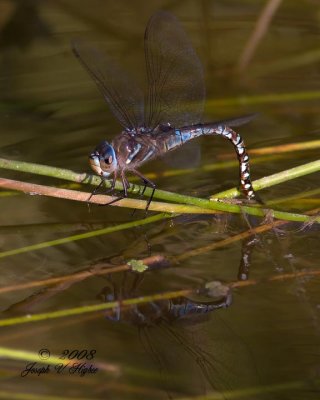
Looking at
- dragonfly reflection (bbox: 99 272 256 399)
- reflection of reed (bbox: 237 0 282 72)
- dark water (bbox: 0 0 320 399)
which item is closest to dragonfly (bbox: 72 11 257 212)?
dark water (bbox: 0 0 320 399)

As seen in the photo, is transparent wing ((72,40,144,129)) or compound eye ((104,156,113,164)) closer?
compound eye ((104,156,113,164))

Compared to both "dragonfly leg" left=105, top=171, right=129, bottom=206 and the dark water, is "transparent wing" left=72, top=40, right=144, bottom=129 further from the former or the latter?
the dark water

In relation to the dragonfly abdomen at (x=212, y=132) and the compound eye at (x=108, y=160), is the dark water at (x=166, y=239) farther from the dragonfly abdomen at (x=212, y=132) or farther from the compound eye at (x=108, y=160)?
the compound eye at (x=108, y=160)

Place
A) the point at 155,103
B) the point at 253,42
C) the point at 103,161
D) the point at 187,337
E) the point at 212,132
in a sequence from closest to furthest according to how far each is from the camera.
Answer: the point at 187,337, the point at 103,161, the point at 155,103, the point at 212,132, the point at 253,42

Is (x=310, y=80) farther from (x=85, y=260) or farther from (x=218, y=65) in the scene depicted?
(x=85, y=260)

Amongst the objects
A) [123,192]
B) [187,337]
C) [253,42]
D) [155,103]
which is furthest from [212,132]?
[253,42]

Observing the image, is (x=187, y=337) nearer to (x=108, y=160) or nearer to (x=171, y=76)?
(x=108, y=160)

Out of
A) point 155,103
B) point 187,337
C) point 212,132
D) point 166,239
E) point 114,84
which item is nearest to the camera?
point 187,337
